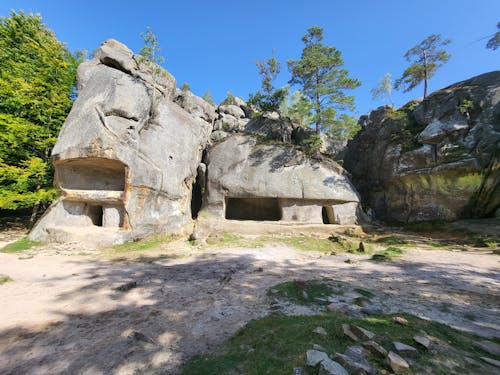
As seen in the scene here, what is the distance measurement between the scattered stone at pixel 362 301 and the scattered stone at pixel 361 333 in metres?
1.48

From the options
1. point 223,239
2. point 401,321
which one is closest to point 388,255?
point 401,321

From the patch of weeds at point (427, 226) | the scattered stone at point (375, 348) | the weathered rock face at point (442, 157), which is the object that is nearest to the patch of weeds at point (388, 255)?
the patch of weeds at point (427, 226)

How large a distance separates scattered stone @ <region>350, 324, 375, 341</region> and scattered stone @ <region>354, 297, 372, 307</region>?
1.48 metres

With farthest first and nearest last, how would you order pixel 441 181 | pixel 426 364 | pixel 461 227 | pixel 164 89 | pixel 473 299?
pixel 164 89, pixel 441 181, pixel 461 227, pixel 473 299, pixel 426 364

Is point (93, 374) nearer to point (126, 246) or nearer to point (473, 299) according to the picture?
point (473, 299)

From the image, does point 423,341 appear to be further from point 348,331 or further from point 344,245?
point 344,245

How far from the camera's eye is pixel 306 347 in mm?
2270

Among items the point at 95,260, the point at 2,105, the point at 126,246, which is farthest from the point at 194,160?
the point at 2,105

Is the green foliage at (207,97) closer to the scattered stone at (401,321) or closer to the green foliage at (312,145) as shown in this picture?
the green foliage at (312,145)

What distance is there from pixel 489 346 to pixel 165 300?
4853mm

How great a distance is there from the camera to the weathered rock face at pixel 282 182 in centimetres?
1317

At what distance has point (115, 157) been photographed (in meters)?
9.98

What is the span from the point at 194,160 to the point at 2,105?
35.3 feet

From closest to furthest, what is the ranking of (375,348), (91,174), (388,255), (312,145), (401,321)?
1. (375,348)
2. (401,321)
3. (388,255)
4. (91,174)
5. (312,145)
